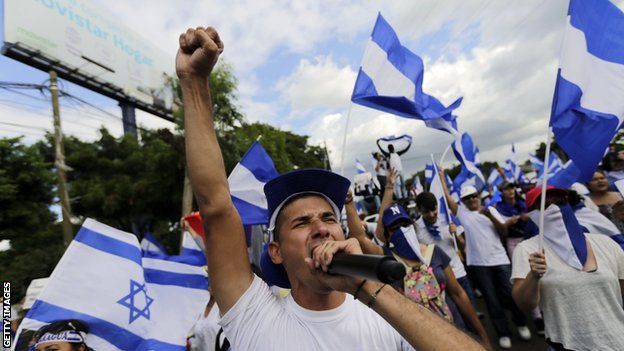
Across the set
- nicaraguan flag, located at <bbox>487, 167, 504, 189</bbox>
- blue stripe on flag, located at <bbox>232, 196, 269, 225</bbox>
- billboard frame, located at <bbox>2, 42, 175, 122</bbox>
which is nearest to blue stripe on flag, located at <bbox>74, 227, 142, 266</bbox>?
blue stripe on flag, located at <bbox>232, 196, 269, 225</bbox>

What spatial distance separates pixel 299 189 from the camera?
1.62m

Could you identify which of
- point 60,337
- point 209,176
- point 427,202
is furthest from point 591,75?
point 60,337

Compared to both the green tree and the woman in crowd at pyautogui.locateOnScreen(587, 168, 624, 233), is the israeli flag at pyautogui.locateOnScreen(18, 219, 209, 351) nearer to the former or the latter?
the woman in crowd at pyautogui.locateOnScreen(587, 168, 624, 233)

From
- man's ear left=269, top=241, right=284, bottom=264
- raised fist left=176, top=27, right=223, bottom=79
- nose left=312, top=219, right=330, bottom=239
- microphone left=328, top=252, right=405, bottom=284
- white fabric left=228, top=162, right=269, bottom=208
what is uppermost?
raised fist left=176, top=27, right=223, bottom=79

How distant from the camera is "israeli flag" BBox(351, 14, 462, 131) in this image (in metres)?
4.19

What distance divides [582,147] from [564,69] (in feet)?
1.92

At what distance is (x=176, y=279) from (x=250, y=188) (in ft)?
3.96

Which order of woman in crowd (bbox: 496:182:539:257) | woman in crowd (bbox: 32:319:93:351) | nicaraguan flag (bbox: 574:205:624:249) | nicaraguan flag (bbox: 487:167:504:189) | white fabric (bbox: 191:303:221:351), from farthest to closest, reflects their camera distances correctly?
1. nicaraguan flag (bbox: 487:167:504:189)
2. woman in crowd (bbox: 496:182:539:257)
3. nicaraguan flag (bbox: 574:205:624:249)
4. white fabric (bbox: 191:303:221:351)
5. woman in crowd (bbox: 32:319:93:351)

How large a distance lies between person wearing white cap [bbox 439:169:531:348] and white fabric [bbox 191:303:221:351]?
3678 millimetres

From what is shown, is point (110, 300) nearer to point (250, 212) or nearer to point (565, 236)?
point (250, 212)

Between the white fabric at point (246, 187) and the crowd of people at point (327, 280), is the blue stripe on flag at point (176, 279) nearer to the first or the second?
the crowd of people at point (327, 280)

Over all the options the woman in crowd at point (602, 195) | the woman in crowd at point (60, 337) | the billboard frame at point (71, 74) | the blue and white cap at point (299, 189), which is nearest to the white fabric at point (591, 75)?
the woman in crowd at point (602, 195)

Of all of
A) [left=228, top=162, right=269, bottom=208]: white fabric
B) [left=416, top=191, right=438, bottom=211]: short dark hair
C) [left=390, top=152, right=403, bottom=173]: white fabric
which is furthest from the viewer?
[left=390, top=152, right=403, bottom=173]: white fabric

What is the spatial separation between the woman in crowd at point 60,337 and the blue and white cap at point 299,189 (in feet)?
4.33
